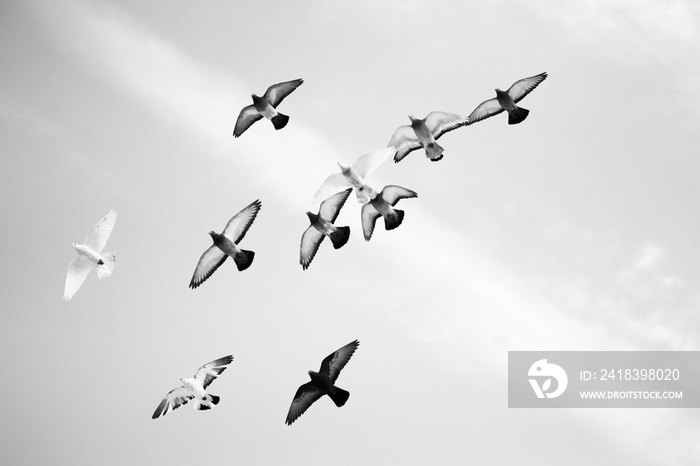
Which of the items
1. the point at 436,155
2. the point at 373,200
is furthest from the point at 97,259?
the point at 436,155

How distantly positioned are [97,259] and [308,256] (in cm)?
819

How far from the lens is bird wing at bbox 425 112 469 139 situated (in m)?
31.2

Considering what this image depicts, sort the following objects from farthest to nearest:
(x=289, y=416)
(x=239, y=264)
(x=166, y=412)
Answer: (x=166, y=412)
(x=239, y=264)
(x=289, y=416)

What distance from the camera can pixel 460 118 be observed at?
31281 mm

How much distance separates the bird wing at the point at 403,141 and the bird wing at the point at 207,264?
6421 mm

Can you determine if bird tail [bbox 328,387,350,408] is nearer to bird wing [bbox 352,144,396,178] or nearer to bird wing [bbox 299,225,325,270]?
bird wing [bbox 299,225,325,270]

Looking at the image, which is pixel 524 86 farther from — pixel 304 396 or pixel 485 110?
pixel 304 396

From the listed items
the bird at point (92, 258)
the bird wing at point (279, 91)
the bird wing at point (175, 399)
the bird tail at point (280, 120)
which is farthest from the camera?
the bird at point (92, 258)

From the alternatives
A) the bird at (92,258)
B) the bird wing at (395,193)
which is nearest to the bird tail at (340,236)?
the bird wing at (395,193)

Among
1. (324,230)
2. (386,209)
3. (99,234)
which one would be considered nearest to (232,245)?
(324,230)

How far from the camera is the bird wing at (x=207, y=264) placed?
31.9 metres

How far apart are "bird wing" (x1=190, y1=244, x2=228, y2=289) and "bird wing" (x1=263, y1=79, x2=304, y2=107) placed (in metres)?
5.29

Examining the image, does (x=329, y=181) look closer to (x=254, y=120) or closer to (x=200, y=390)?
(x=254, y=120)

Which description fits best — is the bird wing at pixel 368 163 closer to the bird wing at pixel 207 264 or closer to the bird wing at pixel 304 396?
the bird wing at pixel 207 264
